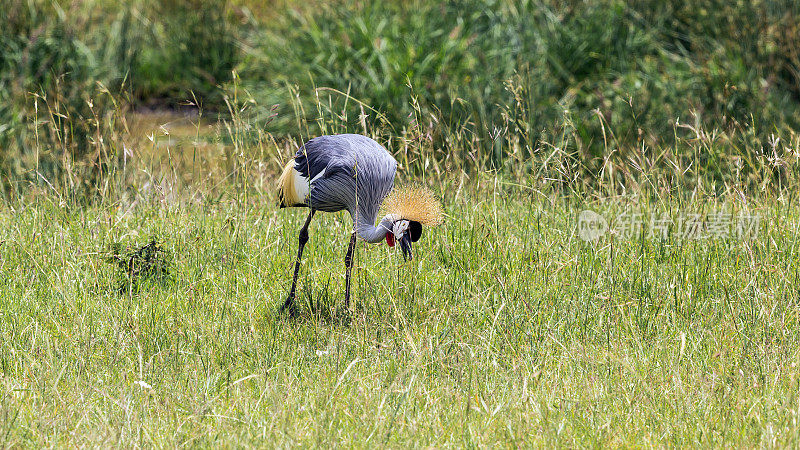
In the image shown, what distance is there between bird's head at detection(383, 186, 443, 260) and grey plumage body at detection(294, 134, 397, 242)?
0.13 metres

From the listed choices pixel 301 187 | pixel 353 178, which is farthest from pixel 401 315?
pixel 301 187

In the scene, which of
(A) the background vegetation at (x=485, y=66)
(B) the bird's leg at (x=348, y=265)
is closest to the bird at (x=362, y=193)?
(B) the bird's leg at (x=348, y=265)

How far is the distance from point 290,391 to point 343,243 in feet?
5.54

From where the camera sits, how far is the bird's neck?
12.9 feet

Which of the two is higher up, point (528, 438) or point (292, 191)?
point (292, 191)

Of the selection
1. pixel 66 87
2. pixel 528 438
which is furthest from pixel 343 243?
pixel 66 87

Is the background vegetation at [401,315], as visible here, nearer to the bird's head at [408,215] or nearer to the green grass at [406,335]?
the green grass at [406,335]

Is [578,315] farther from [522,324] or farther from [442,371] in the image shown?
[442,371]

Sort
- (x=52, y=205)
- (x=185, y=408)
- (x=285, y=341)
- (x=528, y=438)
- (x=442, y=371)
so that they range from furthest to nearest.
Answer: (x=52, y=205) → (x=285, y=341) → (x=442, y=371) → (x=185, y=408) → (x=528, y=438)

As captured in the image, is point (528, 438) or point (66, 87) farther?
point (66, 87)

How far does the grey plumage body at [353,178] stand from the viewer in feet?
13.4

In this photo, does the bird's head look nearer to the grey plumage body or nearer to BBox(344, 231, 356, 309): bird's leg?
the grey plumage body

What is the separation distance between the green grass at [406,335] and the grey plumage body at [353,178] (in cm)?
40

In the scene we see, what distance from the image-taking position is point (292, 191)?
4.40 metres
